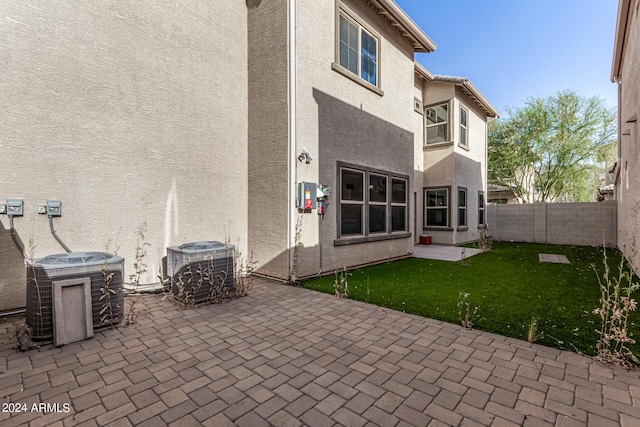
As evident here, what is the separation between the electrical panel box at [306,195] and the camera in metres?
5.67

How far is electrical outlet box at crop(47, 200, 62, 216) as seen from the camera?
13.0 ft

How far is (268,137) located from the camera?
594 cm

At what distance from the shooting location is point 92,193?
14.2ft

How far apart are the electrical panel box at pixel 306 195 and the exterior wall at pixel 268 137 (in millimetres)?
248

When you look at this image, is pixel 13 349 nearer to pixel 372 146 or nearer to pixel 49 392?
pixel 49 392

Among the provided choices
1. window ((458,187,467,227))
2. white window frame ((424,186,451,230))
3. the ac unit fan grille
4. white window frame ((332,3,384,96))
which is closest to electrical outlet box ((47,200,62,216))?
the ac unit fan grille

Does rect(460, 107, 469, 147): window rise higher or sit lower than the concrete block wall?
higher

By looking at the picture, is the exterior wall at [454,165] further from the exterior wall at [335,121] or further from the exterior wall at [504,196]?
the exterior wall at [504,196]

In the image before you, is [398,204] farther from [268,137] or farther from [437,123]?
[437,123]

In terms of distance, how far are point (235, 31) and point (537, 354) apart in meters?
7.16

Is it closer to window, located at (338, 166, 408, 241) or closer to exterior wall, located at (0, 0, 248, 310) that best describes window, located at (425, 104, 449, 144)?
window, located at (338, 166, 408, 241)

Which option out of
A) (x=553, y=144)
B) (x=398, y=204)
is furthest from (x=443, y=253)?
(x=553, y=144)

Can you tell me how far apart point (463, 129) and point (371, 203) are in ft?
25.0

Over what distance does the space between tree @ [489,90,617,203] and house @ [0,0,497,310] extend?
1444cm
